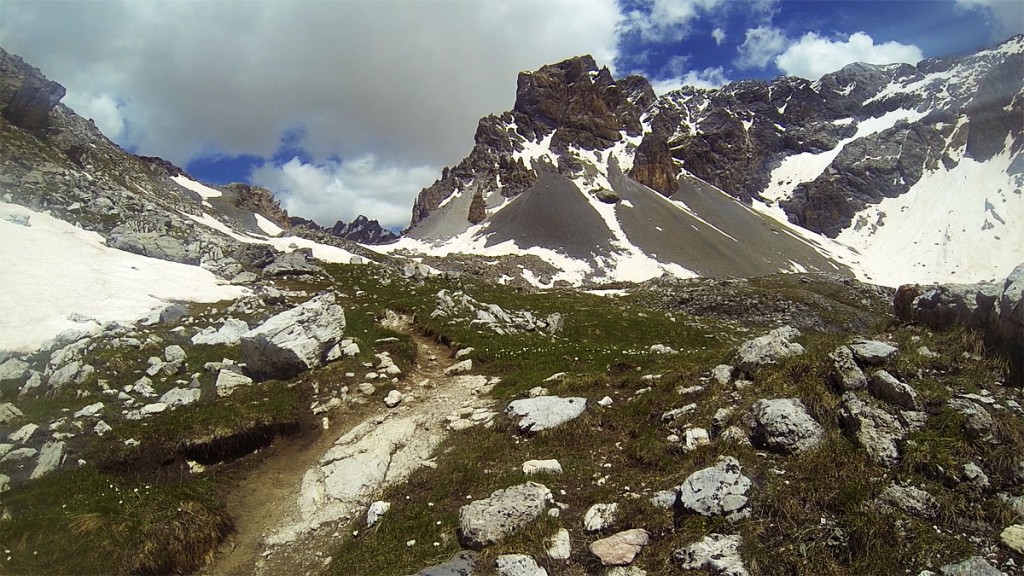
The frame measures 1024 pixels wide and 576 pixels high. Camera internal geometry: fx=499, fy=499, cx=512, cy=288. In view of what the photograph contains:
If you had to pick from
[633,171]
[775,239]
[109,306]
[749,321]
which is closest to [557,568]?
[109,306]

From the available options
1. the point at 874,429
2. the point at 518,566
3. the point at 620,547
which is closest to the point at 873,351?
the point at 874,429

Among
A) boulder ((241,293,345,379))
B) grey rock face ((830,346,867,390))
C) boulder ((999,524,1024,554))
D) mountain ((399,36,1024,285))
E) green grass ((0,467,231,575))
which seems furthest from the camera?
mountain ((399,36,1024,285))

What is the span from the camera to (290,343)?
55.6ft

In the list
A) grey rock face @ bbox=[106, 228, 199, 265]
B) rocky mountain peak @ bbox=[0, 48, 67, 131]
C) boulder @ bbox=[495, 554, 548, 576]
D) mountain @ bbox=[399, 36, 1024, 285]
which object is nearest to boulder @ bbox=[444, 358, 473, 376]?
boulder @ bbox=[495, 554, 548, 576]

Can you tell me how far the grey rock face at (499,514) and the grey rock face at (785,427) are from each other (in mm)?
4143

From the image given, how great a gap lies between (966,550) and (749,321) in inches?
1569

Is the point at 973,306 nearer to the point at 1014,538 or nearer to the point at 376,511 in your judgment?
the point at 1014,538

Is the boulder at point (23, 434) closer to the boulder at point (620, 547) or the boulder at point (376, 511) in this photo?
the boulder at point (376, 511)

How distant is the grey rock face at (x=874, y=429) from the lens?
26.1 feet

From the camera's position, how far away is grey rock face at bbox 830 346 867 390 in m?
9.47

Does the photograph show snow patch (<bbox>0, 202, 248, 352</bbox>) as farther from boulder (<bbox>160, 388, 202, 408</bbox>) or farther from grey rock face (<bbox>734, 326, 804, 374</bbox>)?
grey rock face (<bbox>734, 326, 804, 374</bbox>)

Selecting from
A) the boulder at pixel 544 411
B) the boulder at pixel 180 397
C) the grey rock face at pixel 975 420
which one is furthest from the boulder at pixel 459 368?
the grey rock face at pixel 975 420

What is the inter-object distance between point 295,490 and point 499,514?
5.93 m

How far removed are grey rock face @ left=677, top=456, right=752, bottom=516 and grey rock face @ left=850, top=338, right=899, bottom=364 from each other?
4.10m
